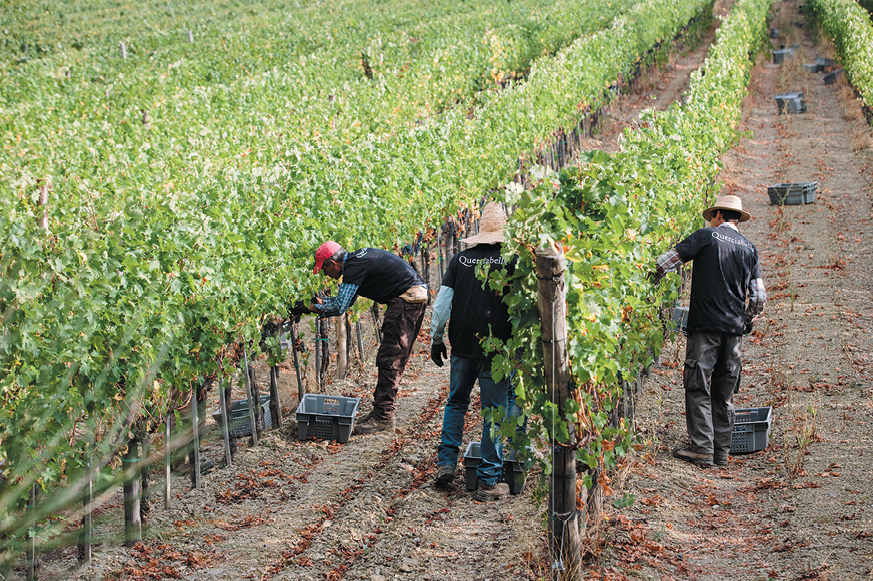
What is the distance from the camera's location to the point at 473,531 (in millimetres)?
4863

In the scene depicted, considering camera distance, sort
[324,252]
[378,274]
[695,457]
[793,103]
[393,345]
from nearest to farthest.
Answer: [695,457]
[324,252]
[378,274]
[393,345]
[793,103]

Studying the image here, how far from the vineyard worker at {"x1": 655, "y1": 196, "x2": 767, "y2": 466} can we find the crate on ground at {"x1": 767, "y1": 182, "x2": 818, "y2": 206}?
349 inches

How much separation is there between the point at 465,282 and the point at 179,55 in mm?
23214

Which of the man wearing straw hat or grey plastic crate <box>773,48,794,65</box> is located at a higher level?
grey plastic crate <box>773,48,794,65</box>

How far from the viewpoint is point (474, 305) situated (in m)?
5.15

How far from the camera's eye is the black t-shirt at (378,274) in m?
6.33

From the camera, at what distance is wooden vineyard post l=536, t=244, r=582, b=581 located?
395cm

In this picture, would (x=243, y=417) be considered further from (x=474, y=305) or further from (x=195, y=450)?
(x=474, y=305)

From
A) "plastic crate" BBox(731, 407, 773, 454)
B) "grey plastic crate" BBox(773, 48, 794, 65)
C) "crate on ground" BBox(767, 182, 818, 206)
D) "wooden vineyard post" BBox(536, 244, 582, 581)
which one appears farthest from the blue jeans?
"grey plastic crate" BBox(773, 48, 794, 65)

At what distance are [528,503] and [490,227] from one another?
175 centimetres

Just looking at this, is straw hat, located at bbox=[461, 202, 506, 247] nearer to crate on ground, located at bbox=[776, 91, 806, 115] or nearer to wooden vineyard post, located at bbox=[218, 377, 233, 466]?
wooden vineyard post, located at bbox=[218, 377, 233, 466]

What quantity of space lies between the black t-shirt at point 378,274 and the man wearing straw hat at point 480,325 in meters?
1.17

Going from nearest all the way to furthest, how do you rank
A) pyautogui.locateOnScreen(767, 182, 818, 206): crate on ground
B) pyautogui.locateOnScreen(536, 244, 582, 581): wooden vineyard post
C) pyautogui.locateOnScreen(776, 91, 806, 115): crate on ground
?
pyautogui.locateOnScreen(536, 244, 582, 581): wooden vineyard post < pyautogui.locateOnScreen(767, 182, 818, 206): crate on ground < pyautogui.locateOnScreen(776, 91, 806, 115): crate on ground

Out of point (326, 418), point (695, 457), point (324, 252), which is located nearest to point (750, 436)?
point (695, 457)
